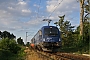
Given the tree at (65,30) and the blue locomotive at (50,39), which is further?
the tree at (65,30)

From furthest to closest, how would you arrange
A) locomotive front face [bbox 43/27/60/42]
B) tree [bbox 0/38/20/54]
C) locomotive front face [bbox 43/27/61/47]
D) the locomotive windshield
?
tree [bbox 0/38/20/54], the locomotive windshield, locomotive front face [bbox 43/27/60/42], locomotive front face [bbox 43/27/61/47]

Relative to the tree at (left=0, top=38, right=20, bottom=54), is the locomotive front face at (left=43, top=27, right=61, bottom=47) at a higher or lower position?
higher

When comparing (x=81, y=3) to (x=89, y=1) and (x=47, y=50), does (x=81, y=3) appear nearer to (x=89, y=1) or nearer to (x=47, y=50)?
(x=89, y=1)

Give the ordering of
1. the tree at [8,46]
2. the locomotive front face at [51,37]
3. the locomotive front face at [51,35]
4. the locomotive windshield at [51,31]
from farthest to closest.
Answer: the tree at [8,46] → the locomotive windshield at [51,31] → the locomotive front face at [51,35] → the locomotive front face at [51,37]

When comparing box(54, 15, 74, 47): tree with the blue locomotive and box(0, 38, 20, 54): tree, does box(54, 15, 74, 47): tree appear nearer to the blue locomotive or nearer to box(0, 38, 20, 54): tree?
box(0, 38, 20, 54): tree

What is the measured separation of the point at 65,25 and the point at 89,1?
19.0m

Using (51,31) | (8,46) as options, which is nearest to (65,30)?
(8,46)

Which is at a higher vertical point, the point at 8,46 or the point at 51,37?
the point at 51,37

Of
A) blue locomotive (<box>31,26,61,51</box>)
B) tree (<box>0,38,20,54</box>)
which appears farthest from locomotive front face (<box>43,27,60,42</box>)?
tree (<box>0,38,20,54</box>)

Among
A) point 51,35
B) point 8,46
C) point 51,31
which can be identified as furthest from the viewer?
point 8,46

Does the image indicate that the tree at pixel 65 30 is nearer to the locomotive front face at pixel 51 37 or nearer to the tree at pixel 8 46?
the tree at pixel 8 46

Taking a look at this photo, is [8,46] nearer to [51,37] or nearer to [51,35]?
[51,35]

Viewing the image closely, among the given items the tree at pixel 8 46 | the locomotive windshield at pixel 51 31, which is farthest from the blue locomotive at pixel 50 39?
the tree at pixel 8 46

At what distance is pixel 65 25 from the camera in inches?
2037
